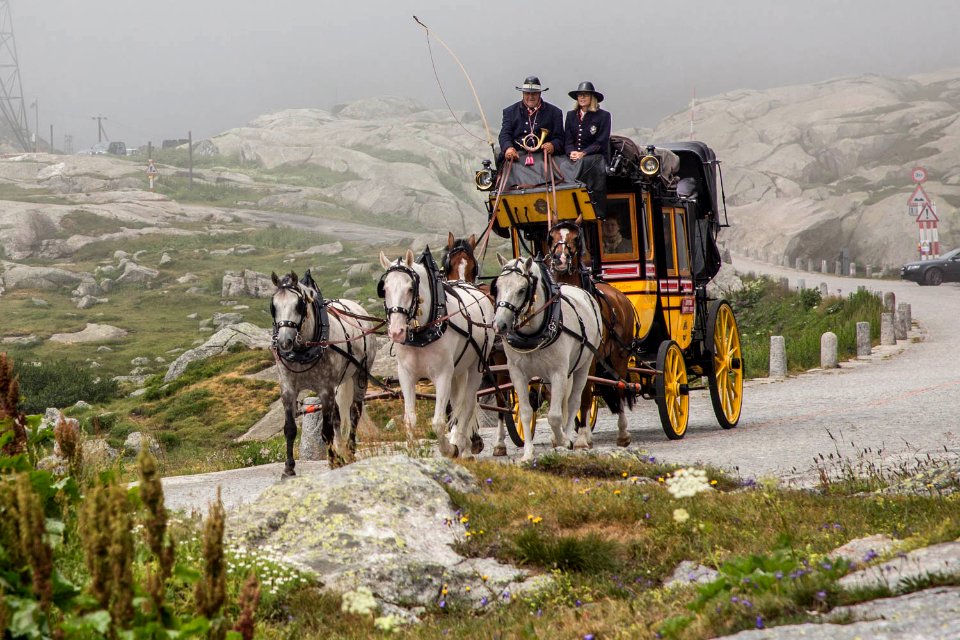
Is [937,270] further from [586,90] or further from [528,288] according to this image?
[528,288]

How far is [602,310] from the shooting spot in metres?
12.2

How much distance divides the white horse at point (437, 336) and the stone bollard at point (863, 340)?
13.6m

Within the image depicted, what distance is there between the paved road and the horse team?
1.42 m

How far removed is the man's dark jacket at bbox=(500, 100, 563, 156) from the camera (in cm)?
1262

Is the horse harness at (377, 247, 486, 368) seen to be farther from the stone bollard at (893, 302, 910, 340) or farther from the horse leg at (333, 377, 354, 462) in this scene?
the stone bollard at (893, 302, 910, 340)

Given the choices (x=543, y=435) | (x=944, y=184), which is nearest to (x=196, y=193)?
(x=944, y=184)

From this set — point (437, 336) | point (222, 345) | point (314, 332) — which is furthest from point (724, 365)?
point (222, 345)

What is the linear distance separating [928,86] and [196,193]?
63.5 meters

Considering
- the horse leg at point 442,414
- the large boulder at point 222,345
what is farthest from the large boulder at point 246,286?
the horse leg at point 442,414

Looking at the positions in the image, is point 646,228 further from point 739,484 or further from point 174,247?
point 174,247

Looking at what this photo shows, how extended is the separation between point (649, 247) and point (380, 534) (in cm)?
722

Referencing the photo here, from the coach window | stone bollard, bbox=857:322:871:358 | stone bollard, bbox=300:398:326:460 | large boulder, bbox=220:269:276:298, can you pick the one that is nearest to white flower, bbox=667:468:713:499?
the coach window

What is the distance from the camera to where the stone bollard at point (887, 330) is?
78.7 feet

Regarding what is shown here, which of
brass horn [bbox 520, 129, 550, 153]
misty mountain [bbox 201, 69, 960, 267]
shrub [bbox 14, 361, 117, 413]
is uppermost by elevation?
misty mountain [bbox 201, 69, 960, 267]
